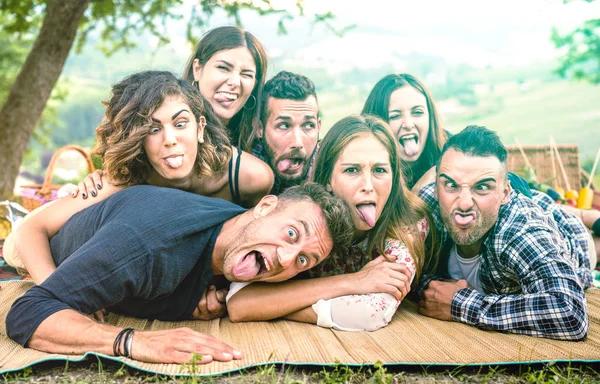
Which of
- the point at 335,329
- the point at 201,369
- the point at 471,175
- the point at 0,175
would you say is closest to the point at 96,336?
the point at 201,369

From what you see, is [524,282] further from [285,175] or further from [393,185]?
[285,175]

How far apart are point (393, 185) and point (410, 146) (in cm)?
87

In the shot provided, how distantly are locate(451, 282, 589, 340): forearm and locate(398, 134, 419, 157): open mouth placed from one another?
1.44 m

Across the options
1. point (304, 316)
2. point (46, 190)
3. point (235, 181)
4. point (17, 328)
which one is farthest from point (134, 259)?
point (46, 190)

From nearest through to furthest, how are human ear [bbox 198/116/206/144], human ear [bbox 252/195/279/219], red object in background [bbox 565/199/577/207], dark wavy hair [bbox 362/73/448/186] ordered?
human ear [bbox 252/195/279/219]
human ear [bbox 198/116/206/144]
dark wavy hair [bbox 362/73/448/186]
red object in background [bbox 565/199/577/207]

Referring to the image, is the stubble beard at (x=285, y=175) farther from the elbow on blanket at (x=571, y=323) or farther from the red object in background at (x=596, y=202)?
the red object in background at (x=596, y=202)

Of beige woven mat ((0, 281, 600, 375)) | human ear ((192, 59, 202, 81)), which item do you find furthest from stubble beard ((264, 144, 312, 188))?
beige woven mat ((0, 281, 600, 375))

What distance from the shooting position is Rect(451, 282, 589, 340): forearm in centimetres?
339

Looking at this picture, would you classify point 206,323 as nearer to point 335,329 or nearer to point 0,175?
point 335,329

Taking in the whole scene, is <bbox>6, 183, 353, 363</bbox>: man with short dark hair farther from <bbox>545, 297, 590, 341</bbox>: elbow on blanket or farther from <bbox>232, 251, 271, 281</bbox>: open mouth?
<bbox>545, 297, 590, 341</bbox>: elbow on blanket

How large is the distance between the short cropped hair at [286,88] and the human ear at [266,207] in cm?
134

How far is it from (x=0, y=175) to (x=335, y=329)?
7.15m

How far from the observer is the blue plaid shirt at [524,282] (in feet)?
11.2

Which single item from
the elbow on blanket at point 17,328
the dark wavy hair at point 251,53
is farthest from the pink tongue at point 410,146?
the elbow on blanket at point 17,328
